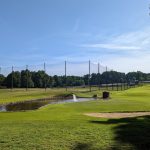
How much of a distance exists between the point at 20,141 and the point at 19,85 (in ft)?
214

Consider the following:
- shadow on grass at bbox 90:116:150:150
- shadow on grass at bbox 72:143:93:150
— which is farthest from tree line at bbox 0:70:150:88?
shadow on grass at bbox 72:143:93:150

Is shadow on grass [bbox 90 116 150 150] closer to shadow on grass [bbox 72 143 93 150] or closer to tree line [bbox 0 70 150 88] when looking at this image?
shadow on grass [bbox 72 143 93 150]

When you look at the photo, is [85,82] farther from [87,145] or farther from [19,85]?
[87,145]

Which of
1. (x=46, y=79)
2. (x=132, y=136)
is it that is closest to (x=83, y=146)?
(x=132, y=136)

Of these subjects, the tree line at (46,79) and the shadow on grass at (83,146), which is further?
the tree line at (46,79)

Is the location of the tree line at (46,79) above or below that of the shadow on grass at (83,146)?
above

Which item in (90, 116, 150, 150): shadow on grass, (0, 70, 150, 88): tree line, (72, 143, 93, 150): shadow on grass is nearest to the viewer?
(72, 143, 93, 150): shadow on grass

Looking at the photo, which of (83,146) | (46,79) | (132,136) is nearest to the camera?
(83,146)

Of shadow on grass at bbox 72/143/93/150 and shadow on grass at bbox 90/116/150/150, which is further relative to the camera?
shadow on grass at bbox 90/116/150/150

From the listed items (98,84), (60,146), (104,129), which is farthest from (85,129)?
(98,84)

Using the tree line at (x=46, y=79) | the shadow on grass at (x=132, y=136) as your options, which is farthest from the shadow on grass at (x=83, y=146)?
the tree line at (x=46, y=79)

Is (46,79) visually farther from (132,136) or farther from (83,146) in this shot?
(83,146)

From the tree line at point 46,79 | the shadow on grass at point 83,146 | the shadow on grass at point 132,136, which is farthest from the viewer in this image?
the tree line at point 46,79

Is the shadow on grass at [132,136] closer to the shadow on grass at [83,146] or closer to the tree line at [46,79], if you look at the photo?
the shadow on grass at [83,146]
